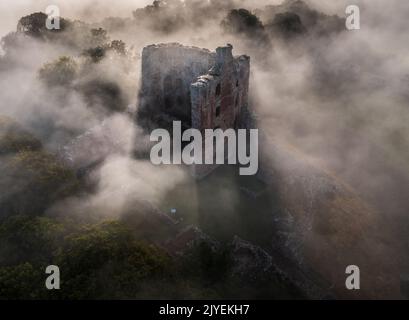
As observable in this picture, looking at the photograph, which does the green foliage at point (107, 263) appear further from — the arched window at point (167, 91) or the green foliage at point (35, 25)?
the green foliage at point (35, 25)

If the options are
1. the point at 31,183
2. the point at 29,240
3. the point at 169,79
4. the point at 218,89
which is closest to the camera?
the point at 29,240

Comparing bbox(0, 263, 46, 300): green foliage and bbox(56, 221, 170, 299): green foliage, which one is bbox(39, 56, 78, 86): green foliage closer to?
bbox(56, 221, 170, 299): green foliage

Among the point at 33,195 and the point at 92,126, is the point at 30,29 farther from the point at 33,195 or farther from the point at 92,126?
the point at 33,195

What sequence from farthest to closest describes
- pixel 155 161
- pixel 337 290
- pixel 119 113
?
1. pixel 119 113
2. pixel 155 161
3. pixel 337 290

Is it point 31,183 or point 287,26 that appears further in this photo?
point 287,26

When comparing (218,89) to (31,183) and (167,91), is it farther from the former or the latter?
(31,183)

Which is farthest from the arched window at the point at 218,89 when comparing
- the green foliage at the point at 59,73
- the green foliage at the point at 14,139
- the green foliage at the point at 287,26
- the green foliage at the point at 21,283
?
the green foliage at the point at 287,26

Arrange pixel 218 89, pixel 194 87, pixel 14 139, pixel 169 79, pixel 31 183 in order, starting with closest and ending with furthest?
1. pixel 31 183
2. pixel 194 87
3. pixel 14 139
4. pixel 218 89
5. pixel 169 79

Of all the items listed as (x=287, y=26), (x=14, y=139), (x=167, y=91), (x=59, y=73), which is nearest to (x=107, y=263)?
(x=14, y=139)
